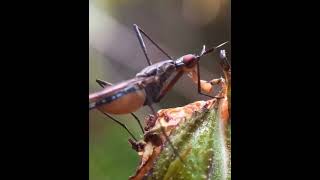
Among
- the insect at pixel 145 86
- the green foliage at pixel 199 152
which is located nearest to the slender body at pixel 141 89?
the insect at pixel 145 86

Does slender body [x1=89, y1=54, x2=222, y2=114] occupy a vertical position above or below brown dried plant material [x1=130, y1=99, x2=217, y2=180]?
above

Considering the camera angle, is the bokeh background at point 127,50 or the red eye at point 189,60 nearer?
the bokeh background at point 127,50

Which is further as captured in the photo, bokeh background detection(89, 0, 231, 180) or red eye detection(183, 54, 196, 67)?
red eye detection(183, 54, 196, 67)

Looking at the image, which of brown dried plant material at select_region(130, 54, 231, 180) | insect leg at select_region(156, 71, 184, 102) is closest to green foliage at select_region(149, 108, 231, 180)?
brown dried plant material at select_region(130, 54, 231, 180)

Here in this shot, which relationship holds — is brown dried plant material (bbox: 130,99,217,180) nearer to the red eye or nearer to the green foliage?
the green foliage

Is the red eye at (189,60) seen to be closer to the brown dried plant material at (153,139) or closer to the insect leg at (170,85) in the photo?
the insect leg at (170,85)
